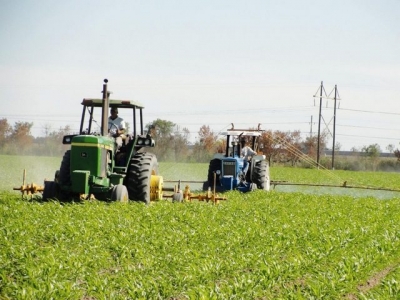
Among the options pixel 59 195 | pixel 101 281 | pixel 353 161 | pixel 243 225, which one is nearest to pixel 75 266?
pixel 101 281

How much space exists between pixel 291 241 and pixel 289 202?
9146mm

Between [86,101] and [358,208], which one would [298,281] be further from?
[358,208]

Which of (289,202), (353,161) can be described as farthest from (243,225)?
(353,161)

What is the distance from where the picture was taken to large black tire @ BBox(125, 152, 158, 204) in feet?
54.7

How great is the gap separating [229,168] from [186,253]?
1419 centimetres

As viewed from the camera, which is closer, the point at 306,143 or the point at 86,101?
the point at 86,101

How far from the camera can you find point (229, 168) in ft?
83.2

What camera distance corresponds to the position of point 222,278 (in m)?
9.90

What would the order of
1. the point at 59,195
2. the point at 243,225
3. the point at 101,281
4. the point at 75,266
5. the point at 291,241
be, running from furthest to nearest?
the point at 59,195 → the point at 243,225 → the point at 291,241 → the point at 75,266 → the point at 101,281

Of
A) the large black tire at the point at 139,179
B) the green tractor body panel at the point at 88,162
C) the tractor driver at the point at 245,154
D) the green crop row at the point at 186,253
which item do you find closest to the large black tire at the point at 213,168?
the tractor driver at the point at 245,154

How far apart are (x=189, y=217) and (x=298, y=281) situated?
522 centimetres

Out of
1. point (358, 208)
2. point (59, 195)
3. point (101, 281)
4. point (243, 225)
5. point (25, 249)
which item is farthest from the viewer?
point (358, 208)

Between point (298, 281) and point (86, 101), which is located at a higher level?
point (86, 101)

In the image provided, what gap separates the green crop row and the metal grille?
7565 mm
